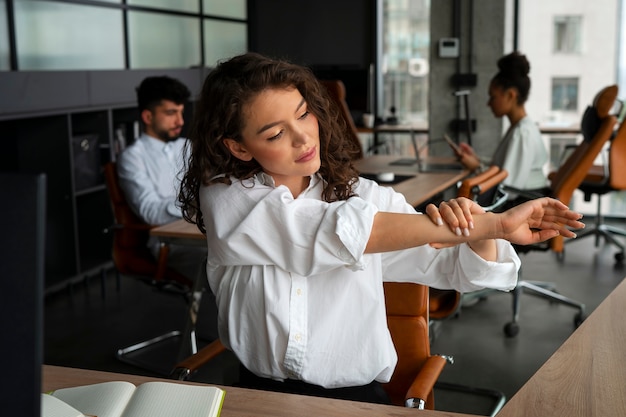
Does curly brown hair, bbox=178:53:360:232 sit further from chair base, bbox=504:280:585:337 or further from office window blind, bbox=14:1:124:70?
office window blind, bbox=14:1:124:70

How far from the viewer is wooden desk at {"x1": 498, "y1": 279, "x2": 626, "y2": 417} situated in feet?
3.43

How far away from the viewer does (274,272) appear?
1.45 meters

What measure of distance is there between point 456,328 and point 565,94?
11.4ft

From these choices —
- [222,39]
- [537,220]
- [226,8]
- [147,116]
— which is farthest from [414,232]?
[226,8]

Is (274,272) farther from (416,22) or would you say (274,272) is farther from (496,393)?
(416,22)

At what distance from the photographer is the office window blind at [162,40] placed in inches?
217

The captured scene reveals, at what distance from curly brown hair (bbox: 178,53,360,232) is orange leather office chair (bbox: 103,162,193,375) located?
64.5 inches

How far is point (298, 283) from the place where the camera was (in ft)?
4.76

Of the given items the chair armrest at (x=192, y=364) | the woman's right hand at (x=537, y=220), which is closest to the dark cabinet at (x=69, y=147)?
the chair armrest at (x=192, y=364)

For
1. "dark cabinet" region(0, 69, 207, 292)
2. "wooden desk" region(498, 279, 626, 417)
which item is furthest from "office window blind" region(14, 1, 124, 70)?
"wooden desk" region(498, 279, 626, 417)

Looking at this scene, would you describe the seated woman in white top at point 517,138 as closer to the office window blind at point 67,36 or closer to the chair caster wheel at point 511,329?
the chair caster wheel at point 511,329

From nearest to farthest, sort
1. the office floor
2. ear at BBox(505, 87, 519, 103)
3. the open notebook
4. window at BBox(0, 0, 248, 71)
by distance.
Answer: the open notebook < the office floor < ear at BBox(505, 87, 519, 103) < window at BBox(0, 0, 248, 71)

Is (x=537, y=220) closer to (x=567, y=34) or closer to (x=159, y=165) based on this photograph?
(x=159, y=165)

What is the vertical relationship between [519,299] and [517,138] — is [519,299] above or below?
below
